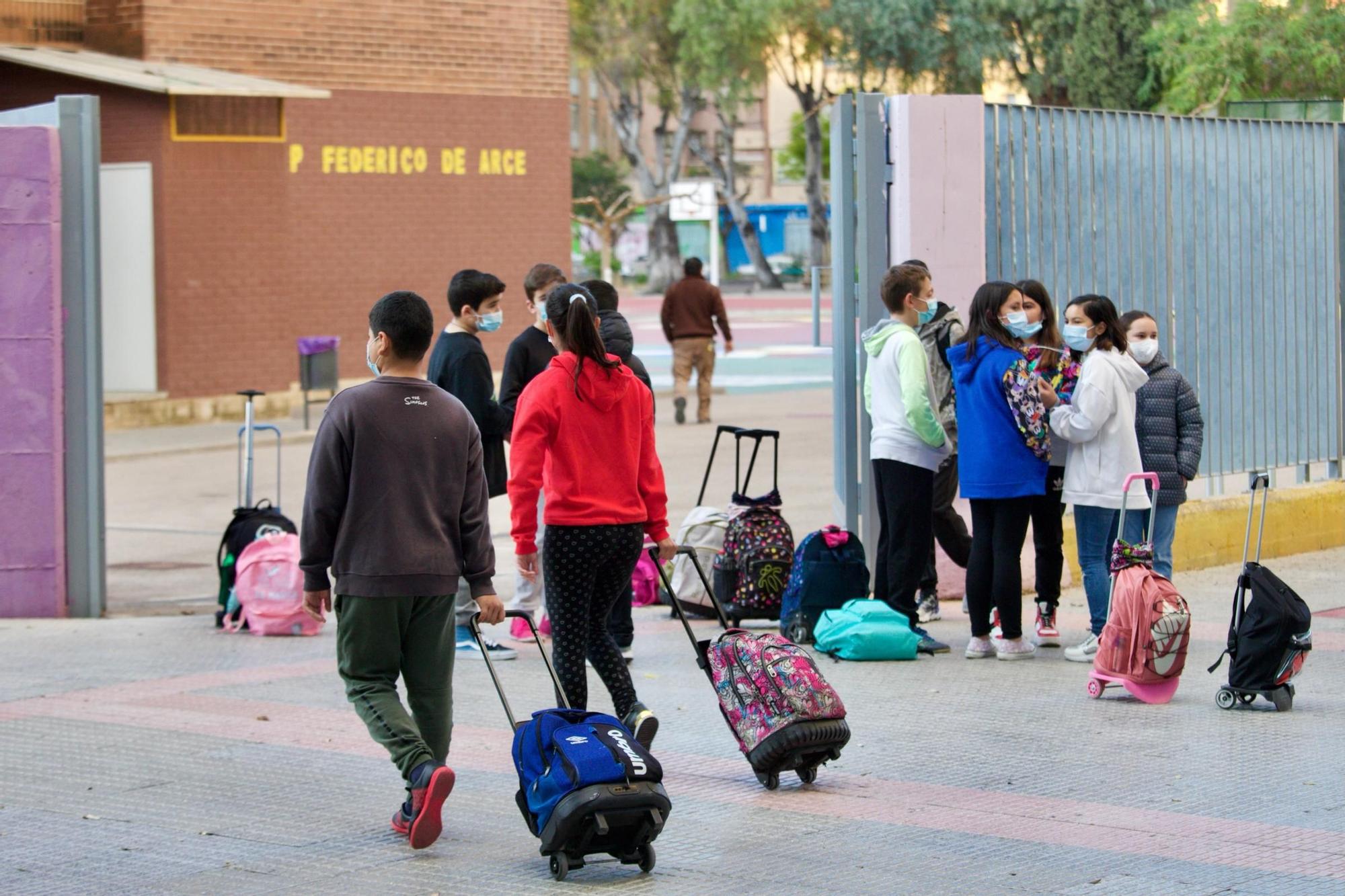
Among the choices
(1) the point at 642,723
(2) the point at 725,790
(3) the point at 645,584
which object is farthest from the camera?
(3) the point at 645,584

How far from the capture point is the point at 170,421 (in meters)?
21.4

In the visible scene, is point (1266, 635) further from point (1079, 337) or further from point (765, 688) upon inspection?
point (765, 688)

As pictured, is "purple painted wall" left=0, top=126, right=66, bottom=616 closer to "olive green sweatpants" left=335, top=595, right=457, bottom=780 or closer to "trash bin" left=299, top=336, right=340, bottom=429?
"olive green sweatpants" left=335, top=595, right=457, bottom=780

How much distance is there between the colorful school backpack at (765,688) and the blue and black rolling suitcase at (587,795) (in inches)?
33.1

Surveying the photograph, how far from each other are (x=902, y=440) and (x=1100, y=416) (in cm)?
89

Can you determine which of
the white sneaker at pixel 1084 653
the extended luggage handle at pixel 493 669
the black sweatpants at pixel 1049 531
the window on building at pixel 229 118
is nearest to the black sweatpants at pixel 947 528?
the black sweatpants at pixel 1049 531

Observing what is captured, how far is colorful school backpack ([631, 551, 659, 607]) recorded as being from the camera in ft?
32.1

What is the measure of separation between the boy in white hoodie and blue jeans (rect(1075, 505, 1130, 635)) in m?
0.69

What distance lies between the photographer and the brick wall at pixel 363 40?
2259cm

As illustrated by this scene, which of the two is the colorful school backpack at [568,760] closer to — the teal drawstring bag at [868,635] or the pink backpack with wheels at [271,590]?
the teal drawstring bag at [868,635]

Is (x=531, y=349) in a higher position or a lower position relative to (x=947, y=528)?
higher

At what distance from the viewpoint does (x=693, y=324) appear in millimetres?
20484

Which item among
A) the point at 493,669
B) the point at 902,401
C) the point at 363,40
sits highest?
the point at 363,40

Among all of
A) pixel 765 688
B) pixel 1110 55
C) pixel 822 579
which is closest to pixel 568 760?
pixel 765 688
